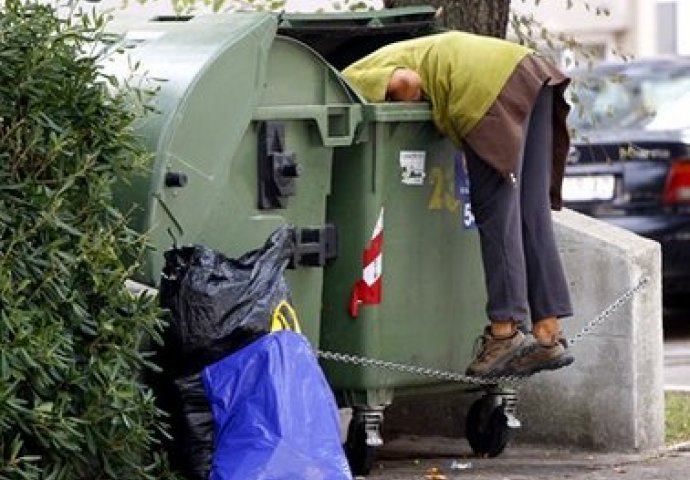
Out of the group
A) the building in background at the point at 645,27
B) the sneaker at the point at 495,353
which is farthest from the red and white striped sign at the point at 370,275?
the building in background at the point at 645,27

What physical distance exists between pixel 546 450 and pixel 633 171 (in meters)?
4.49

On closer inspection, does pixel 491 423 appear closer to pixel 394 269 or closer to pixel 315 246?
pixel 394 269

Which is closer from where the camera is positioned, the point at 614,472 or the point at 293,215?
the point at 293,215

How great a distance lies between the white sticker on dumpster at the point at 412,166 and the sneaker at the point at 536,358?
2.21 ft

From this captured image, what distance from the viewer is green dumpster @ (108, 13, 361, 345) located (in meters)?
5.75

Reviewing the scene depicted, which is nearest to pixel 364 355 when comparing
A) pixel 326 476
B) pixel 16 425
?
pixel 326 476

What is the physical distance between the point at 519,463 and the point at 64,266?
2768 mm

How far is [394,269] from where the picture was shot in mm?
6703

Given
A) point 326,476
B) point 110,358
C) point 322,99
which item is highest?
point 322,99

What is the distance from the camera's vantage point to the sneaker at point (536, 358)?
22.5 ft

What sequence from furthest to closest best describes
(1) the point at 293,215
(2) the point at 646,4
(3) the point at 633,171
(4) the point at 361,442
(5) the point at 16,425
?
(2) the point at 646,4 → (3) the point at 633,171 → (4) the point at 361,442 → (1) the point at 293,215 → (5) the point at 16,425

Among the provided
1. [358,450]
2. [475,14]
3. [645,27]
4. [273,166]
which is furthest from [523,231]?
[645,27]

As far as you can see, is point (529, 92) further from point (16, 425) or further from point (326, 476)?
point (16, 425)

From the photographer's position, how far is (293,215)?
20.8 ft
